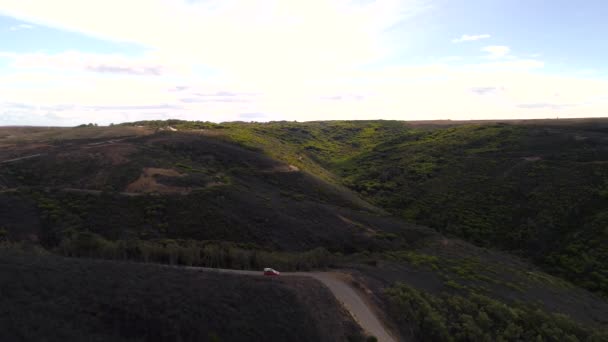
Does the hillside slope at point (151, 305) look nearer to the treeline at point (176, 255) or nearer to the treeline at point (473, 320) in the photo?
the treeline at point (473, 320)

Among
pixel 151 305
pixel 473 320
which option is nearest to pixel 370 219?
pixel 473 320

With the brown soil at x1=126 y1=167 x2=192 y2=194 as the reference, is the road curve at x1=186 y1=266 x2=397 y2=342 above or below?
below

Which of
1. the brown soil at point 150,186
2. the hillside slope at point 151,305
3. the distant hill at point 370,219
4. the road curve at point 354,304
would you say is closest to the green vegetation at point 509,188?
the distant hill at point 370,219

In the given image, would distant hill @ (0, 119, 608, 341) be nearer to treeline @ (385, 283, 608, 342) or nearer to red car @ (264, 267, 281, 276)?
treeline @ (385, 283, 608, 342)

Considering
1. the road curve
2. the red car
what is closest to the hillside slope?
the road curve

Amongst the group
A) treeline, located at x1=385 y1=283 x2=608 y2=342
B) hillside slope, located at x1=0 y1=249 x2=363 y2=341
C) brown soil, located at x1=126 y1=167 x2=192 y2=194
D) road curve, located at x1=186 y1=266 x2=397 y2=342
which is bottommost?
treeline, located at x1=385 y1=283 x2=608 y2=342

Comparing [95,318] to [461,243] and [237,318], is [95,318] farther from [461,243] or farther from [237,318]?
[461,243]

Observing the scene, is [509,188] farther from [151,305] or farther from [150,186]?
[151,305]

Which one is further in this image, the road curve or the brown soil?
the brown soil
